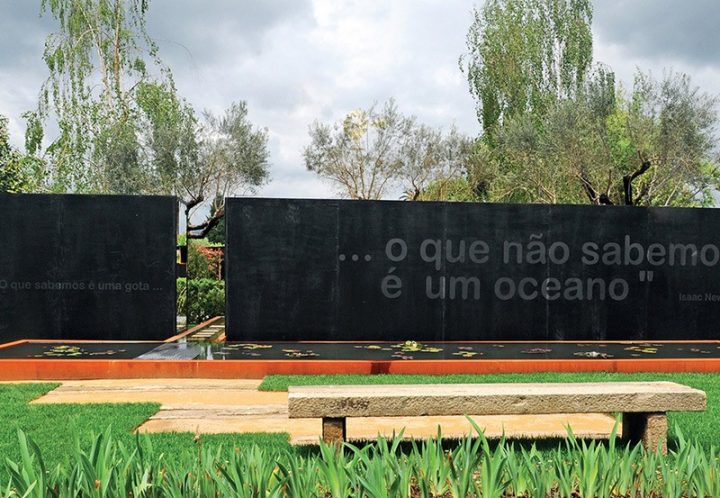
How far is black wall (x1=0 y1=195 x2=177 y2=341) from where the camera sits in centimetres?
1058

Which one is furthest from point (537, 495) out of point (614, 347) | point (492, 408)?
point (614, 347)

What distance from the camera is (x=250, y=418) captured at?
5836 millimetres

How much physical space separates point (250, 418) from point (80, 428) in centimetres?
136

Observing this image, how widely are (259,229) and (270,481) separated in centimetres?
780

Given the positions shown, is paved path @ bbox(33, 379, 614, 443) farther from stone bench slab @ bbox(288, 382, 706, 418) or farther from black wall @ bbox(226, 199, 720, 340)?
black wall @ bbox(226, 199, 720, 340)

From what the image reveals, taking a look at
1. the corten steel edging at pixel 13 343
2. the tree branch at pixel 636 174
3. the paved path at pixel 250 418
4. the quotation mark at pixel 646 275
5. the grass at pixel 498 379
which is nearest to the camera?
the paved path at pixel 250 418

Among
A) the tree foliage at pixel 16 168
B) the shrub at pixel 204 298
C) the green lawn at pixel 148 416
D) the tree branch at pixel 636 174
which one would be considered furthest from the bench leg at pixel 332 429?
the tree foliage at pixel 16 168

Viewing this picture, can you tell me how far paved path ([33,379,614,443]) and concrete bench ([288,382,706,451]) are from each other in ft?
0.66

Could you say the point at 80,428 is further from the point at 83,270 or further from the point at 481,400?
the point at 83,270

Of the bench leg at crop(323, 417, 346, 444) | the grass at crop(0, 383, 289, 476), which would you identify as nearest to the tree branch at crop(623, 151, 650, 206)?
the grass at crop(0, 383, 289, 476)

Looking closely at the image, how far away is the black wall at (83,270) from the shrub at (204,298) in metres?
3.65

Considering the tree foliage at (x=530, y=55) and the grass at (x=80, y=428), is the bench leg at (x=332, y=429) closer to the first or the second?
the grass at (x=80, y=428)

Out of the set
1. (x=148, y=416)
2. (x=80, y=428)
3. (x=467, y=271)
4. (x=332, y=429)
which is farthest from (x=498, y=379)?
(x=80, y=428)

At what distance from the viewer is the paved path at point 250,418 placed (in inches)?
212
